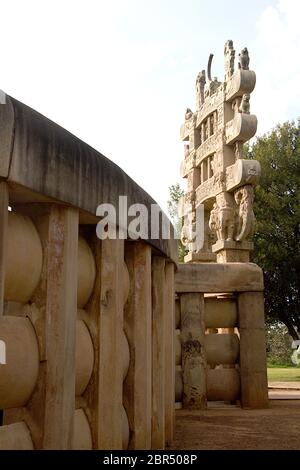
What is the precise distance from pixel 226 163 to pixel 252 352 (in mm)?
4394

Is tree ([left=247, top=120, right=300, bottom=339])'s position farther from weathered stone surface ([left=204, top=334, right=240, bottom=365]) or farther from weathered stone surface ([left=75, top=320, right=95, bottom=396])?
weathered stone surface ([left=75, top=320, right=95, bottom=396])

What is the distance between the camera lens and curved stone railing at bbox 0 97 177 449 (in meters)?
2.86

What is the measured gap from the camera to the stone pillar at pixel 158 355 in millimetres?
5043

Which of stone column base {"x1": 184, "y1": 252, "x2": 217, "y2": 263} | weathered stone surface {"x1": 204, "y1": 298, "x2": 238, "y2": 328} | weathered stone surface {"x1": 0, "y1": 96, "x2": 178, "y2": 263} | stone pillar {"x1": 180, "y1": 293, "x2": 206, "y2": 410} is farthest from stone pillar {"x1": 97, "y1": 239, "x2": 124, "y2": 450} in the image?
stone column base {"x1": 184, "y1": 252, "x2": 217, "y2": 263}

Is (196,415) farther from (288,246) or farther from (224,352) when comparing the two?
(288,246)

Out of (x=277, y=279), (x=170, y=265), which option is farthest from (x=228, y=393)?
(x=277, y=279)

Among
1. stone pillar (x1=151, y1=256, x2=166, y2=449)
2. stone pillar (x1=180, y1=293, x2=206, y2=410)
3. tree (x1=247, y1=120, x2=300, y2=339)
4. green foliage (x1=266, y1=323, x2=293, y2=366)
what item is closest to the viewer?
stone pillar (x1=151, y1=256, x2=166, y2=449)

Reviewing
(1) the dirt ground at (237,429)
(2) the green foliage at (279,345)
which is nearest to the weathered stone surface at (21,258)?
(1) the dirt ground at (237,429)

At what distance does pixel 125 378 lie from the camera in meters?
4.51

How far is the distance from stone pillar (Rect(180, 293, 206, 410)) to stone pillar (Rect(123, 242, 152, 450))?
4139 mm

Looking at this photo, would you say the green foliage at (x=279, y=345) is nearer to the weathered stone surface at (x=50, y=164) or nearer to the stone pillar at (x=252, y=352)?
the stone pillar at (x=252, y=352)

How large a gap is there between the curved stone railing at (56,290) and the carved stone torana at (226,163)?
24.0ft

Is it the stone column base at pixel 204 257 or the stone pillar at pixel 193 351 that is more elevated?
the stone column base at pixel 204 257
